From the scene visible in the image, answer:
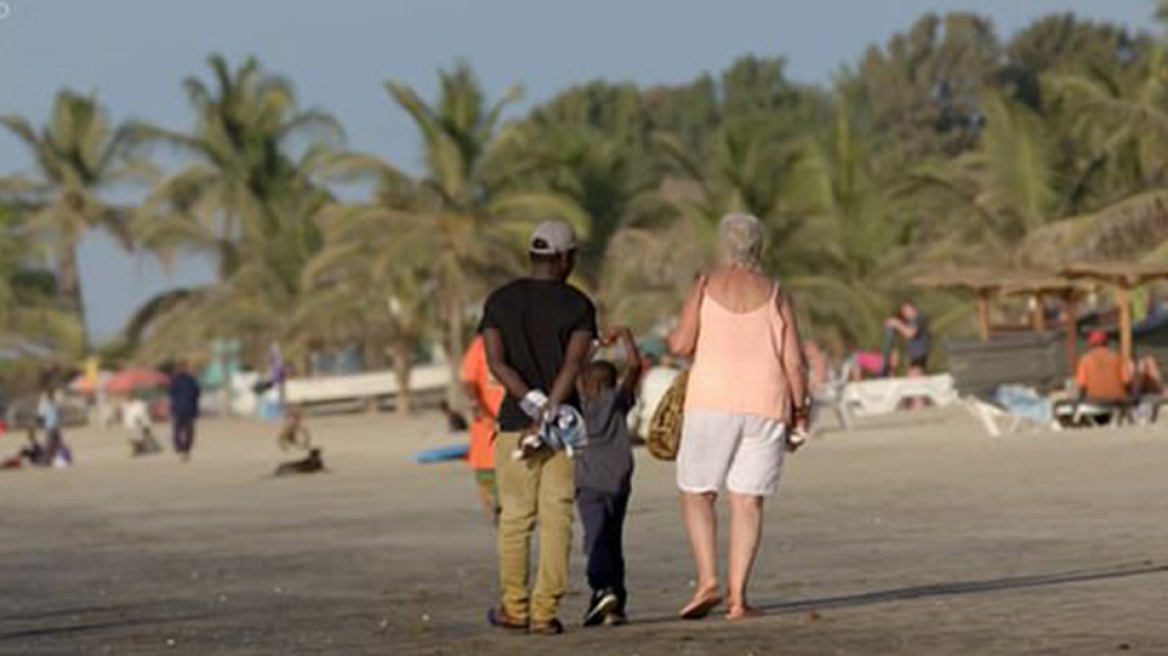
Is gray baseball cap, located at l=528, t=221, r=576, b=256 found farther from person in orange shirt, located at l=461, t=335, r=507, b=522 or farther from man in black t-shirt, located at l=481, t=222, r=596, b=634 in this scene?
person in orange shirt, located at l=461, t=335, r=507, b=522

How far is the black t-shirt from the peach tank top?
1.61 feet

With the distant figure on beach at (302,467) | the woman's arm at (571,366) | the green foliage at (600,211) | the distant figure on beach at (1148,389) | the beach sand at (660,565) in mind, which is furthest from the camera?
the green foliage at (600,211)

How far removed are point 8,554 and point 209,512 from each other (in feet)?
16.9

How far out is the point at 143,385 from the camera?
75250 millimetres

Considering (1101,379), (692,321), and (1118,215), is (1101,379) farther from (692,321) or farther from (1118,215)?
(692,321)

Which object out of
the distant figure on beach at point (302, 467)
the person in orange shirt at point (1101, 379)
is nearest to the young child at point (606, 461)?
the person in orange shirt at point (1101, 379)

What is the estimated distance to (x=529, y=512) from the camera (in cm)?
1082

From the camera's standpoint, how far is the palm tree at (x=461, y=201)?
182 ft

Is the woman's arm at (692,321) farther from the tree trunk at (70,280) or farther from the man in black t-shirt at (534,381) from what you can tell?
the tree trunk at (70,280)

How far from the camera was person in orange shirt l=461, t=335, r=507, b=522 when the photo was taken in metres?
15.3

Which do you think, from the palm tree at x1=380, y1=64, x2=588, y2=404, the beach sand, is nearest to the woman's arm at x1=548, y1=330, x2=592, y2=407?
the beach sand

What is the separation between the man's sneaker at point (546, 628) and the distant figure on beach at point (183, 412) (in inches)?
1181

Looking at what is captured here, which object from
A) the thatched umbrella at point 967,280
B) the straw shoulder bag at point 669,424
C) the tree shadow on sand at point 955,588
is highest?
the thatched umbrella at point 967,280

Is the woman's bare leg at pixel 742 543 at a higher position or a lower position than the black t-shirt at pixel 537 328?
lower
